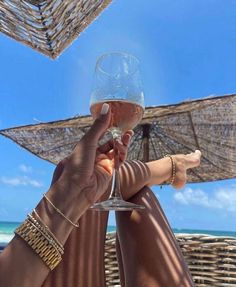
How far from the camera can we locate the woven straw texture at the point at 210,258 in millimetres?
1421

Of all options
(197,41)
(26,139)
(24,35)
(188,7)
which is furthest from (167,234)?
(197,41)

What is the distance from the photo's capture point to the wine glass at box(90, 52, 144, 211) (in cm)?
98

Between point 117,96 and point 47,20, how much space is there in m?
1.13

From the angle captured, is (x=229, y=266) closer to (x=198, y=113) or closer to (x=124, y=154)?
(x=124, y=154)

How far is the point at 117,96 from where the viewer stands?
1.02 metres

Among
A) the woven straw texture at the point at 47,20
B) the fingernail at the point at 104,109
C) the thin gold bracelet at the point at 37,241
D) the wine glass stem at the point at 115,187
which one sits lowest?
the thin gold bracelet at the point at 37,241

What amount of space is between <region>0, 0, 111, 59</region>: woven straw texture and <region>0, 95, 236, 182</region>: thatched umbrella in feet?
5.00

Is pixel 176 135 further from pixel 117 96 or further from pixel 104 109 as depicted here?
pixel 104 109

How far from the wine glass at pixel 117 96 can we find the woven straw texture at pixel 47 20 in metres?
0.81

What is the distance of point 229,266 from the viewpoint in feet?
4.66

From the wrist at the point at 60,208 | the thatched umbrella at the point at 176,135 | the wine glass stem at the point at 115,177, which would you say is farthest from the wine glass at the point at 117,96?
the thatched umbrella at the point at 176,135

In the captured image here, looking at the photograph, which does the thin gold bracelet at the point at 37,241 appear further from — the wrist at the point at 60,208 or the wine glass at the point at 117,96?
the wine glass at the point at 117,96

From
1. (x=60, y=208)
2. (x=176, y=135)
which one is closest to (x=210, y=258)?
(x=60, y=208)

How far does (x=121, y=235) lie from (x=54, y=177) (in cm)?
38
